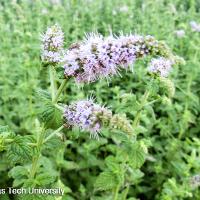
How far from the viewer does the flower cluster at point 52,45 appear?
1.84 meters

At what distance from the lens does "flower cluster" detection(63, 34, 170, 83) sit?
5.33ft

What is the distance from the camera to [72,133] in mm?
1855

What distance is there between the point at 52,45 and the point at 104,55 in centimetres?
32

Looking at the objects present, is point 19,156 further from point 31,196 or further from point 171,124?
point 171,124

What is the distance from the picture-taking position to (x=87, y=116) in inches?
65.5

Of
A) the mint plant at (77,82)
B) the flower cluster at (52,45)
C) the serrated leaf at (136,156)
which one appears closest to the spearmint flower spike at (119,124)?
the mint plant at (77,82)

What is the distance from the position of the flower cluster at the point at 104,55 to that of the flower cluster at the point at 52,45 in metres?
0.12

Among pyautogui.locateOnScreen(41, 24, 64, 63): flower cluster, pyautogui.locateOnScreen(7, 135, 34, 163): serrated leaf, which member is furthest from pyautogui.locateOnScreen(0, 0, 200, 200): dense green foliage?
pyautogui.locateOnScreen(41, 24, 64, 63): flower cluster

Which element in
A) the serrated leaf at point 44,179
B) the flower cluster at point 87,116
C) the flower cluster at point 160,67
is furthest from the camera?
the flower cluster at point 160,67

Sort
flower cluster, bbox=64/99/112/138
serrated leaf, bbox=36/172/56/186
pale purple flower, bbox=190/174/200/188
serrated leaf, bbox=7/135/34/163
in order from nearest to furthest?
1. flower cluster, bbox=64/99/112/138
2. serrated leaf, bbox=7/135/34/163
3. serrated leaf, bbox=36/172/56/186
4. pale purple flower, bbox=190/174/200/188

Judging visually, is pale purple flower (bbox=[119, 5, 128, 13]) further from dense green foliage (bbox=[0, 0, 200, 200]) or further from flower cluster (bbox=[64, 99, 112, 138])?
flower cluster (bbox=[64, 99, 112, 138])

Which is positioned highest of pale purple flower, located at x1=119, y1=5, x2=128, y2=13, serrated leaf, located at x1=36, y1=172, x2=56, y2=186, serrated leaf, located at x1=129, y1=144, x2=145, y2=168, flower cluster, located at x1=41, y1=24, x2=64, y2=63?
pale purple flower, located at x1=119, y1=5, x2=128, y2=13

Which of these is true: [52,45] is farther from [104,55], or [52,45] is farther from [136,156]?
[136,156]

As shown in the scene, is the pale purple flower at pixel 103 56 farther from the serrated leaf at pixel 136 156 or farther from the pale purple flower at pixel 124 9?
the pale purple flower at pixel 124 9
